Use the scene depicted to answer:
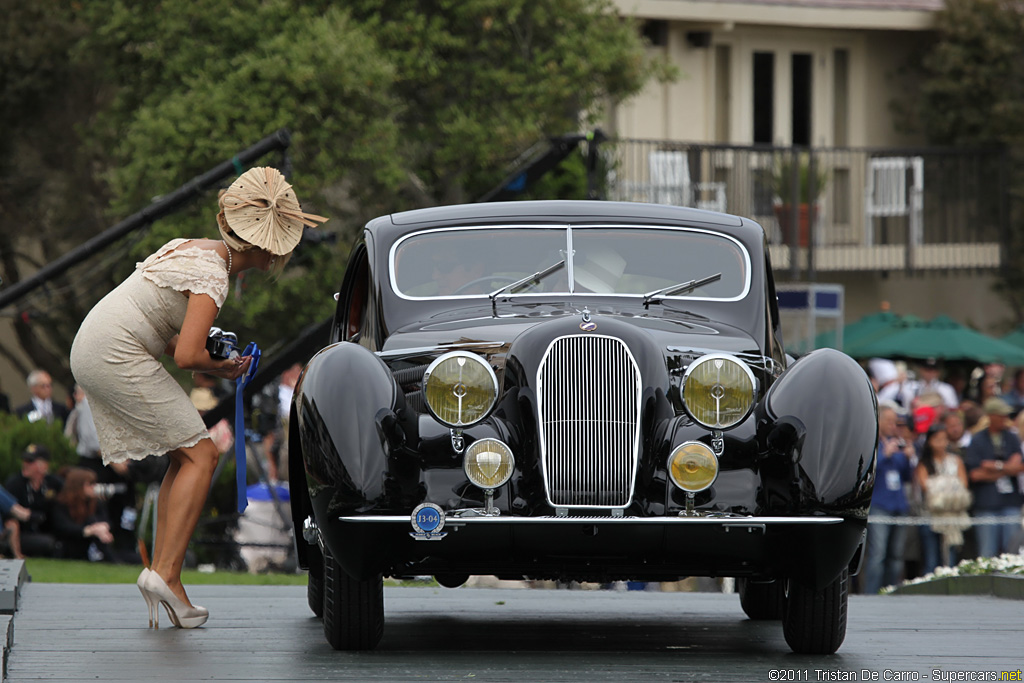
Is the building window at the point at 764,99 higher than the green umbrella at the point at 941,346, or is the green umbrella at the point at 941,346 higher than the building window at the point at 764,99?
the building window at the point at 764,99

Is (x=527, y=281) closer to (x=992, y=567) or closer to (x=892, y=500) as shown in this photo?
(x=992, y=567)

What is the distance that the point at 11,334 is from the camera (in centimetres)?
2520

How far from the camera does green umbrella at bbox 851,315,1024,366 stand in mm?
20969

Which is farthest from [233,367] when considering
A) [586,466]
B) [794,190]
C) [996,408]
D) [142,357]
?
[794,190]

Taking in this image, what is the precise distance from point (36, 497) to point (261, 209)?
8236 mm

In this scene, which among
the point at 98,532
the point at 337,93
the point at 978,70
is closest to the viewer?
the point at 98,532

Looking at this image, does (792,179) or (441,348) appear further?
(792,179)

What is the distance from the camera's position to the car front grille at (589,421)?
5449mm

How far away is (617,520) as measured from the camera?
5.40m

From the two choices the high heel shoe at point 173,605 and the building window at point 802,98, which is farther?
the building window at point 802,98

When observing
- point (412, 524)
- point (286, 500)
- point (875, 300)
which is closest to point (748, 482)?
point (412, 524)

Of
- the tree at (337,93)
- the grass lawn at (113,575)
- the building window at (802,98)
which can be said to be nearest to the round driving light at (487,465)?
the grass lawn at (113,575)

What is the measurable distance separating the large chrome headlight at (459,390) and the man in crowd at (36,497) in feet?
30.3

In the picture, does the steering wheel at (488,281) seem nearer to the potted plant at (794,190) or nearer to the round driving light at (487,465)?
the round driving light at (487,465)
